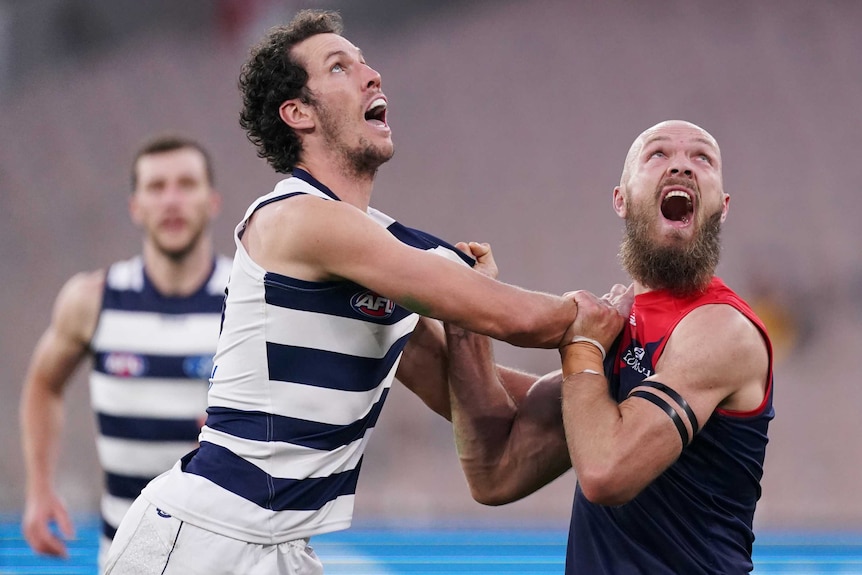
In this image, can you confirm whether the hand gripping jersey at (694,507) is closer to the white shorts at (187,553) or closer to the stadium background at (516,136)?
the white shorts at (187,553)

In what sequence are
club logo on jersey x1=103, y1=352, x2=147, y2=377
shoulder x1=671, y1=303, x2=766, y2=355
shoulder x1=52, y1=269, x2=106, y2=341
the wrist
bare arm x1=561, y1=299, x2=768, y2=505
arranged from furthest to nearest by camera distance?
1. shoulder x1=52, y1=269, x2=106, y2=341
2. club logo on jersey x1=103, y1=352, x2=147, y2=377
3. the wrist
4. shoulder x1=671, y1=303, x2=766, y2=355
5. bare arm x1=561, y1=299, x2=768, y2=505

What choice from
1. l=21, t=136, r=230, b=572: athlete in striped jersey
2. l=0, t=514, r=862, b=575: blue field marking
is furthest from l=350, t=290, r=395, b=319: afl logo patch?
l=0, t=514, r=862, b=575: blue field marking

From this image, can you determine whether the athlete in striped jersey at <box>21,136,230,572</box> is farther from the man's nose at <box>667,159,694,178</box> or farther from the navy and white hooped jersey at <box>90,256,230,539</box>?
the man's nose at <box>667,159,694,178</box>

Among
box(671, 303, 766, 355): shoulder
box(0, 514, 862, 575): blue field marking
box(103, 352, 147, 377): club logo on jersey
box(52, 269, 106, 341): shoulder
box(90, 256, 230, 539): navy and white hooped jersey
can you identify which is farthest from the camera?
box(0, 514, 862, 575): blue field marking

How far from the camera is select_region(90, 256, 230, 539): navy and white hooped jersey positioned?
453cm

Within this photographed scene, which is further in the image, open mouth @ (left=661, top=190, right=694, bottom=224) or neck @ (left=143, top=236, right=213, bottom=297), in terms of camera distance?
neck @ (left=143, top=236, right=213, bottom=297)

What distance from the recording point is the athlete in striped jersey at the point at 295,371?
2.58 m

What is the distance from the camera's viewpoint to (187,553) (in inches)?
102

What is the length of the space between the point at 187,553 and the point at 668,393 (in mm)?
1204

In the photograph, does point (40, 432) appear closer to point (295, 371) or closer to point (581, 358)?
point (295, 371)

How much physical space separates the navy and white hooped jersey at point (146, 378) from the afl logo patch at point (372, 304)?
200cm

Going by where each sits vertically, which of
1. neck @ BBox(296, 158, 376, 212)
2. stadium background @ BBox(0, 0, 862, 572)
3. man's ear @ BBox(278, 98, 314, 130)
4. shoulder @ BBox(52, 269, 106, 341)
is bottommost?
shoulder @ BBox(52, 269, 106, 341)

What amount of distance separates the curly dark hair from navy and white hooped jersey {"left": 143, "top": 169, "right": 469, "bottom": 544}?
33 cm

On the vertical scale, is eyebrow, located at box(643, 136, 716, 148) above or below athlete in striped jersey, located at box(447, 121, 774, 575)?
above
